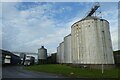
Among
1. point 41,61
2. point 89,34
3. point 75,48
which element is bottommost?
point 41,61

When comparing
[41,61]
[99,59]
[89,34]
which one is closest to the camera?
[99,59]

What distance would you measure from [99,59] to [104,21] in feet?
33.9

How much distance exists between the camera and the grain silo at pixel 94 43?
40.7 metres

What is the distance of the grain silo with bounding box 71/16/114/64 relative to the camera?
40688 mm

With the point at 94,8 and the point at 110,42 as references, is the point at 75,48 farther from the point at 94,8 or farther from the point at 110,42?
the point at 94,8

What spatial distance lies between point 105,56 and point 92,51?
333cm

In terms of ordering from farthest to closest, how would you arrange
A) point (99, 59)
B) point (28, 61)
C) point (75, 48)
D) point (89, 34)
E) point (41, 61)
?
→ 1. point (41, 61)
2. point (28, 61)
3. point (75, 48)
4. point (89, 34)
5. point (99, 59)

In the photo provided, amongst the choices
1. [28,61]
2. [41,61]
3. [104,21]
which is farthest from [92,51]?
[41,61]

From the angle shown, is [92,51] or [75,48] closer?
[92,51]

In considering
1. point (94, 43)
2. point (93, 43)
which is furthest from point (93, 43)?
point (94, 43)

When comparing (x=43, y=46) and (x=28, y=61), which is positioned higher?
(x=43, y=46)

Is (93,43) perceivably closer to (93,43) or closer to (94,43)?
(93,43)

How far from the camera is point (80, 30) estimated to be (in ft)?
149

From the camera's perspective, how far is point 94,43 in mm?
41406
